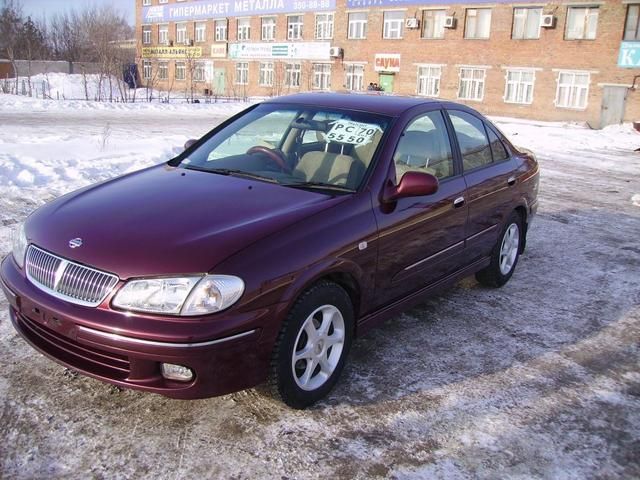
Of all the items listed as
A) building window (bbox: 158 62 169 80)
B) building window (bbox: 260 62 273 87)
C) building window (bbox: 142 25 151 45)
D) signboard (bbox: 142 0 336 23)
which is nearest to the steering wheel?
signboard (bbox: 142 0 336 23)

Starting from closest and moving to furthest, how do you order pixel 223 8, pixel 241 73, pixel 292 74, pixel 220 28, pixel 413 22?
1. pixel 413 22
2. pixel 292 74
3. pixel 241 73
4. pixel 223 8
5. pixel 220 28

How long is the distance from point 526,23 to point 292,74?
18.0 metres

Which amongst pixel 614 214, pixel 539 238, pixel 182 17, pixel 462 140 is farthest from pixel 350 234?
pixel 182 17

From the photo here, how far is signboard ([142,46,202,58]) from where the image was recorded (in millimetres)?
51938

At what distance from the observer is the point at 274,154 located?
4102mm

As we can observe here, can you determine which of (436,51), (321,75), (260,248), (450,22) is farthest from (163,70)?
(260,248)

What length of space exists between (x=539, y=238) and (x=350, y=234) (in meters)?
4.65

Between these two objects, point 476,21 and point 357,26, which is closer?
point 476,21

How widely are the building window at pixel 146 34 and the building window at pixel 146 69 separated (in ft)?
6.47

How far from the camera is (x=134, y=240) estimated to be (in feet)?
9.64

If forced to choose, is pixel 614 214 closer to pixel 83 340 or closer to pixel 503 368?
pixel 503 368

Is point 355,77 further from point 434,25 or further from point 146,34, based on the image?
point 146,34

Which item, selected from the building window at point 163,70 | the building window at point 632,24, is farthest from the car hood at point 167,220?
the building window at point 163,70

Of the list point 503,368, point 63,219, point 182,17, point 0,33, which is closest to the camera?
point 63,219
